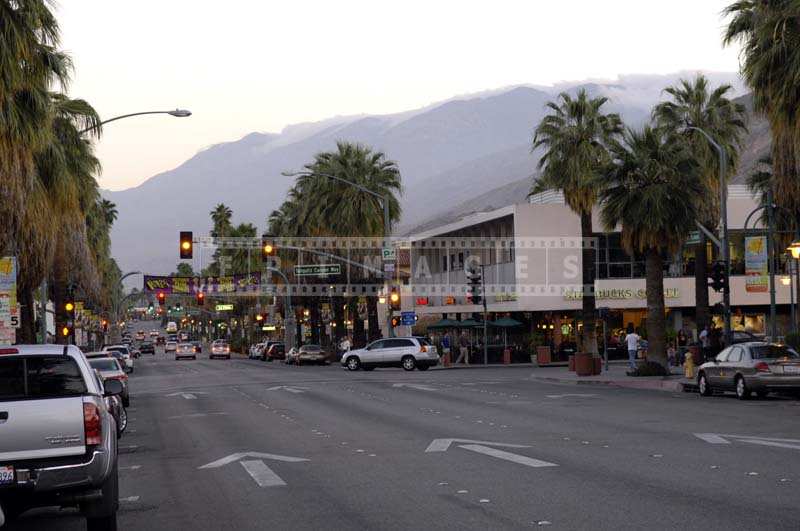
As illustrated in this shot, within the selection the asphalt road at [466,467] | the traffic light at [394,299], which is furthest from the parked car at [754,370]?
the traffic light at [394,299]

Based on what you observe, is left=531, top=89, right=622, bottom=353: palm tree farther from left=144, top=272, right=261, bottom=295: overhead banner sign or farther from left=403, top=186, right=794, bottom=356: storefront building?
left=144, top=272, right=261, bottom=295: overhead banner sign

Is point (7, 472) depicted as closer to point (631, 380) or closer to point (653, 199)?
point (631, 380)

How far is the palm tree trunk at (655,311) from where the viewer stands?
131ft

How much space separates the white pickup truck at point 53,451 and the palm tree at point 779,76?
879 inches

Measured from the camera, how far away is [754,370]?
27.2 meters

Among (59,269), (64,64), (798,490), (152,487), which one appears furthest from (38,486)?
(59,269)

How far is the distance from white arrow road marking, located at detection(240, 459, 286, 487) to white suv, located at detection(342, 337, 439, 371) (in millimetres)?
38261

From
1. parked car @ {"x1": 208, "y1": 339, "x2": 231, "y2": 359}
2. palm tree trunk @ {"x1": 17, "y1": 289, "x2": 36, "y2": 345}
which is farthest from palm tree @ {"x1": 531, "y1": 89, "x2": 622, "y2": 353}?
parked car @ {"x1": 208, "y1": 339, "x2": 231, "y2": 359}

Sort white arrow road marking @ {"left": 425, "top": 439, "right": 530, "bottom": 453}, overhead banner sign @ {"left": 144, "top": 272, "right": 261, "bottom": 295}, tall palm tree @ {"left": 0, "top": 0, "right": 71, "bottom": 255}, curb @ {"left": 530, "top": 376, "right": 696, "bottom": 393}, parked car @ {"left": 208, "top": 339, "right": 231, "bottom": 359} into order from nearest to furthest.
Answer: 1. white arrow road marking @ {"left": 425, "top": 439, "right": 530, "bottom": 453}
2. tall palm tree @ {"left": 0, "top": 0, "right": 71, "bottom": 255}
3. curb @ {"left": 530, "top": 376, "right": 696, "bottom": 393}
4. parked car @ {"left": 208, "top": 339, "right": 231, "bottom": 359}
5. overhead banner sign @ {"left": 144, "top": 272, "right": 261, "bottom": 295}

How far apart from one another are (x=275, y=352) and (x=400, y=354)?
2917 centimetres

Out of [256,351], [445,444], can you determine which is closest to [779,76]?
[445,444]

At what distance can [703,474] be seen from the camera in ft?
41.3

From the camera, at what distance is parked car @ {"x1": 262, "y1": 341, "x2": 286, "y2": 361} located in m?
81.2

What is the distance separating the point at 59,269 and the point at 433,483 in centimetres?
3329
